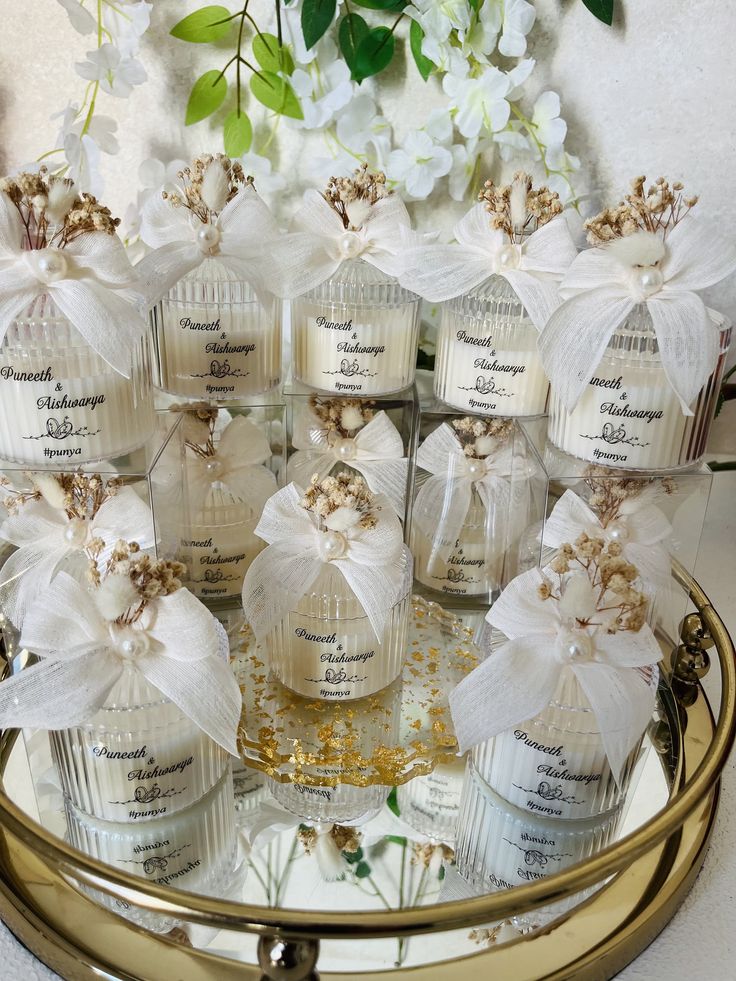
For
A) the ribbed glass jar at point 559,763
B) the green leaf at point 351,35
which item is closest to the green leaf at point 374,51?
the green leaf at point 351,35

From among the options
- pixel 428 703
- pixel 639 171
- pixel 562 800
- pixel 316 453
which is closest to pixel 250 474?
pixel 316 453

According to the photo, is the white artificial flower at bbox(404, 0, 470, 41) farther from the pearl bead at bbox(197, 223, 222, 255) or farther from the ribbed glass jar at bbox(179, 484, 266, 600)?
the ribbed glass jar at bbox(179, 484, 266, 600)

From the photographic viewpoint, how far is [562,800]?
0.50m

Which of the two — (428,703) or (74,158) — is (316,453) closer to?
(428,703)

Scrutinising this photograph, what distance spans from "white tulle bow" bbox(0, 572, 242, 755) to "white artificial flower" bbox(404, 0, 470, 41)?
50 centimetres

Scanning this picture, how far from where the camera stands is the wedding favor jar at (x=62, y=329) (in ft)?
1.59

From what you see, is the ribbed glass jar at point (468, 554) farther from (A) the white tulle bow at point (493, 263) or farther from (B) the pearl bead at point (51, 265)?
(B) the pearl bead at point (51, 265)

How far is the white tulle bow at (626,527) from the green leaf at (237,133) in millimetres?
422

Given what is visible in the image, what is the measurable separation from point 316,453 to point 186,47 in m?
0.38

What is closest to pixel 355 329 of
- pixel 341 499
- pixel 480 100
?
pixel 341 499

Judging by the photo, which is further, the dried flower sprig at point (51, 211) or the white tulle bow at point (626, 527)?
the white tulle bow at point (626, 527)

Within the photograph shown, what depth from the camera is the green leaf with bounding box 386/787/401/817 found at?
526 millimetres

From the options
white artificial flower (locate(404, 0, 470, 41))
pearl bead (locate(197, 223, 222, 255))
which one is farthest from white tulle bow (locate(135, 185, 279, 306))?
white artificial flower (locate(404, 0, 470, 41))

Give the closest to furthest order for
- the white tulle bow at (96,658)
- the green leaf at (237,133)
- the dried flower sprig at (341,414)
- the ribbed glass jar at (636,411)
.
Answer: the white tulle bow at (96,658) < the ribbed glass jar at (636,411) < the dried flower sprig at (341,414) < the green leaf at (237,133)
